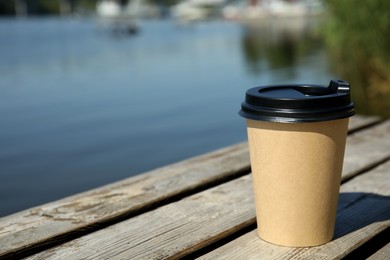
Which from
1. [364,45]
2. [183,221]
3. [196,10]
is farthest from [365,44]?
[196,10]

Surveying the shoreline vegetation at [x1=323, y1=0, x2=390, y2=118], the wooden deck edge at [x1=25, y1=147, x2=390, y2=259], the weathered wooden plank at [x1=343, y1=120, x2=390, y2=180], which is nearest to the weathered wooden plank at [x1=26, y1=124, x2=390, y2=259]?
the wooden deck edge at [x1=25, y1=147, x2=390, y2=259]

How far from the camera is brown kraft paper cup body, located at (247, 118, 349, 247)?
233 cm

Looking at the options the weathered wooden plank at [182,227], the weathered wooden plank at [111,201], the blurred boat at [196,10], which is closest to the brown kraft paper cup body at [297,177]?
the weathered wooden plank at [182,227]

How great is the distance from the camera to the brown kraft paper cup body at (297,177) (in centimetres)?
233

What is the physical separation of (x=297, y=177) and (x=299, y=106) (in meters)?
0.31

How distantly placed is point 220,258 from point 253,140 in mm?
512

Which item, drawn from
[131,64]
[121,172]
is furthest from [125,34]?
[121,172]

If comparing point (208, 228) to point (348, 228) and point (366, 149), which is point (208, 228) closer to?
point (348, 228)

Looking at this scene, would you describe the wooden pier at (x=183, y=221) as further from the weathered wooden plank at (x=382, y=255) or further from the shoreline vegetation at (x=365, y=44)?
the shoreline vegetation at (x=365, y=44)

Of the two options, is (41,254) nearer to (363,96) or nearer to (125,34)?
(363,96)

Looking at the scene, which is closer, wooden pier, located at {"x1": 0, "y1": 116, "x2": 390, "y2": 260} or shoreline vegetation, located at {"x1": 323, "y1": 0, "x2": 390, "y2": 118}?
wooden pier, located at {"x1": 0, "y1": 116, "x2": 390, "y2": 260}

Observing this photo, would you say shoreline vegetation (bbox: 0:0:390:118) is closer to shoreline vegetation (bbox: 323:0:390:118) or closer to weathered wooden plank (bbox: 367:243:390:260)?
shoreline vegetation (bbox: 323:0:390:118)

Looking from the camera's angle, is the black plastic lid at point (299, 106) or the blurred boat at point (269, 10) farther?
the blurred boat at point (269, 10)

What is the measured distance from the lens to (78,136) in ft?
30.2
